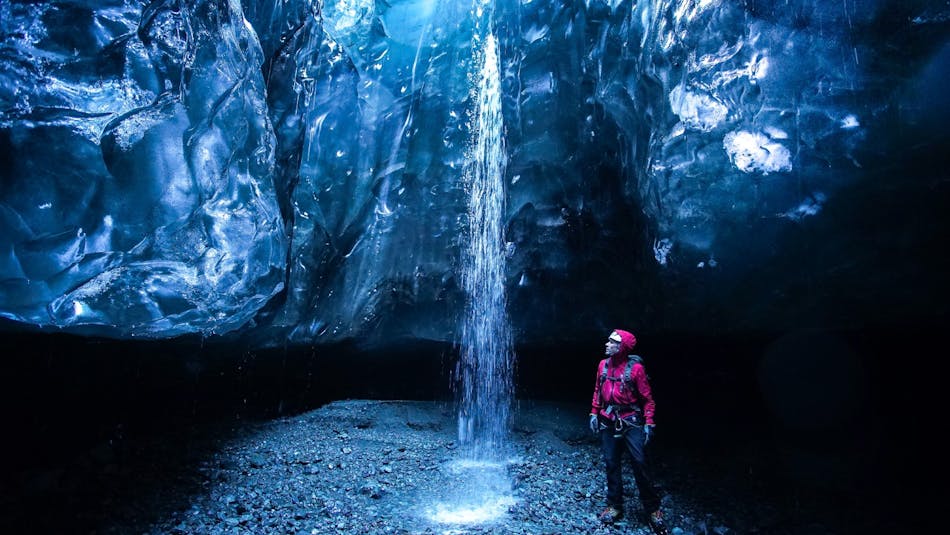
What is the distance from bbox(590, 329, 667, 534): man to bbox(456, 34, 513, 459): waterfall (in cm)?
379

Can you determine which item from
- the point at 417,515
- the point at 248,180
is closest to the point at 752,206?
the point at 417,515

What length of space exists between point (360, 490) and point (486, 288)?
4696mm

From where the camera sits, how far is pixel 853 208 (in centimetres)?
557

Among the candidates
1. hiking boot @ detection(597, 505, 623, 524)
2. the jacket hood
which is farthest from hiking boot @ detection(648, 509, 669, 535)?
the jacket hood

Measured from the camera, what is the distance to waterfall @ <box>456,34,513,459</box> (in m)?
8.31

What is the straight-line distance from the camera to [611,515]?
5.06 m

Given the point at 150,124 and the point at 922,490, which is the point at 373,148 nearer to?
the point at 150,124

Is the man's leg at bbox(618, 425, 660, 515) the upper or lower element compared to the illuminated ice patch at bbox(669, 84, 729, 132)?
lower

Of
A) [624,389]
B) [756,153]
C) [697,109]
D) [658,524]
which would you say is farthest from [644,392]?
[697,109]

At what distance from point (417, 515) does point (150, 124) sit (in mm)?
5526

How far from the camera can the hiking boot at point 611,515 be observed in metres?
5.04

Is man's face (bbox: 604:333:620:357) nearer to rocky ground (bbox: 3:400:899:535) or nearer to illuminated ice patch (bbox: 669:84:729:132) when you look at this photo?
rocky ground (bbox: 3:400:899:535)

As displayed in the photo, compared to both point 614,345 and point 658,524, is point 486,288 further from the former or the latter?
point 658,524

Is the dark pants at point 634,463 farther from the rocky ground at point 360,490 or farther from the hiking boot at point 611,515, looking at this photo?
the rocky ground at point 360,490
